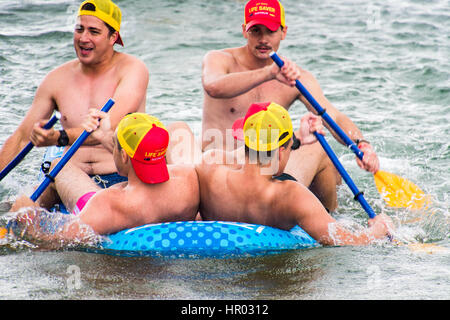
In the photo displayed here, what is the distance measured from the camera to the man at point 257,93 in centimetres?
545

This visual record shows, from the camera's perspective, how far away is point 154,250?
430cm

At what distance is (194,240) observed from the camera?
14.1 ft

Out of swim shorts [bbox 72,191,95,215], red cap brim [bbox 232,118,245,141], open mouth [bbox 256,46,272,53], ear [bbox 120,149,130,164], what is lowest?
swim shorts [bbox 72,191,95,215]

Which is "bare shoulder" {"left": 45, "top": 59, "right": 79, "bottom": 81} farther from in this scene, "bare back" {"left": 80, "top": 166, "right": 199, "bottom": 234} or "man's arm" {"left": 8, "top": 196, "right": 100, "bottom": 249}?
"bare back" {"left": 80, "top": 166, "right": 199, "bottom": 234}

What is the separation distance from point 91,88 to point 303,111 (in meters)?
4.41

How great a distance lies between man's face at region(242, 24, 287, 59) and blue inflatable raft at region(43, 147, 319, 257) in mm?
1842

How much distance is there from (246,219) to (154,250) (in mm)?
698

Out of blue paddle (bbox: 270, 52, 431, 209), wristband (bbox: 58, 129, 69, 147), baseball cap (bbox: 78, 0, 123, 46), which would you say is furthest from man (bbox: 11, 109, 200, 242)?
blue paddle (bbox: 270, 52, 431, 209)

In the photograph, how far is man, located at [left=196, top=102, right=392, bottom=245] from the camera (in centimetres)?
427

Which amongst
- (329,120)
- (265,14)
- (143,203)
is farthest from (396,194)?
(143,203)

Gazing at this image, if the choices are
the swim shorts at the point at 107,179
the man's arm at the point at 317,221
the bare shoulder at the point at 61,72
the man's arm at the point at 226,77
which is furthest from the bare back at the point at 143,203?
the bare shoulder at the point at 61,72

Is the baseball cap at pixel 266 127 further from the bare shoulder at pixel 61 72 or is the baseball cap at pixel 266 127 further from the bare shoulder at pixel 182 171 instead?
the bare shoulder at pixel 61 72

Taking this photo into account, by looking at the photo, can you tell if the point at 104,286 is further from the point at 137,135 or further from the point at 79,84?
the point at 79,84
